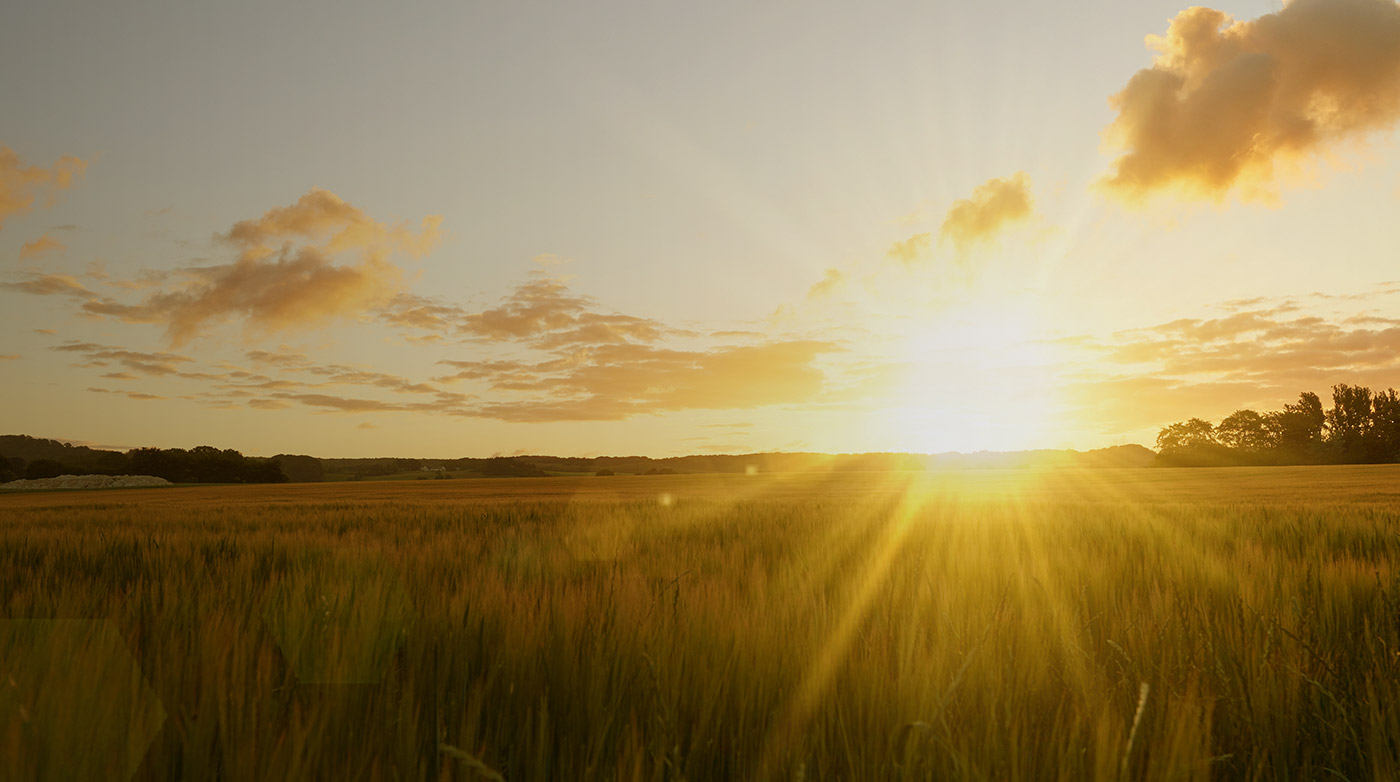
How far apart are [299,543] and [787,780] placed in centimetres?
533

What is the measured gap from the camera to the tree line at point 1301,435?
7900cm

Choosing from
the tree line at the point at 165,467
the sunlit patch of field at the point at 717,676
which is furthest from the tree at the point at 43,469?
the sunlit patch of field at the point at 717,676

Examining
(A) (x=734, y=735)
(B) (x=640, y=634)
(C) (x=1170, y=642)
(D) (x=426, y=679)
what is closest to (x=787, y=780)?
(A) (x=734, y=735)

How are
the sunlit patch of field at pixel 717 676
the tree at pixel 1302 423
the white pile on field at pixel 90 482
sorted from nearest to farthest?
the sunlit patch of field at pixel 717 676 → the white pile on field at pixel 90 482 → the tree at pixel 1302 423

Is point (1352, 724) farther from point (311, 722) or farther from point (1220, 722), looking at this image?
point (311, 722)

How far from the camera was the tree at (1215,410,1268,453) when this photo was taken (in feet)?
314

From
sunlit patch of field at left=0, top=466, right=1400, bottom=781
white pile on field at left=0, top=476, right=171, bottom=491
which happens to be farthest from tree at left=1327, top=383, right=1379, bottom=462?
white pile on field at left=0, top=476, right=171, bottom=491

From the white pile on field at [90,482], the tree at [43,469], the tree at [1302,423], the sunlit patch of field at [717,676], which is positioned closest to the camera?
the sunlit patch of field at [717,676]

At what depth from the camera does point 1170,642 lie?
2338 mm

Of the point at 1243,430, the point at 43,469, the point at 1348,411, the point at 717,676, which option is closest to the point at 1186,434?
the point at 1243,430

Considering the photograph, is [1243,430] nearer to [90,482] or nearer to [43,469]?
[90,482]

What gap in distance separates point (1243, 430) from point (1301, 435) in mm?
7275

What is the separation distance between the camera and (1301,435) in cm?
9731

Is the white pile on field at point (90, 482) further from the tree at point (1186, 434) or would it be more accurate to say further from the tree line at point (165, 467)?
the tree at point (1186, 434)
